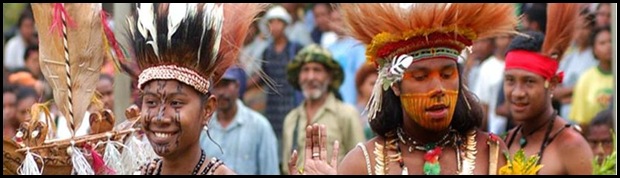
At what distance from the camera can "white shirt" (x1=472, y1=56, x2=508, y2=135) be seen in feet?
37.6

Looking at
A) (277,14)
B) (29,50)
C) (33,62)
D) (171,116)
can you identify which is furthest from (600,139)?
(29,50)

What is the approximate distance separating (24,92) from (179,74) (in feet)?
14.7

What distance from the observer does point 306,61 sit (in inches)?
431

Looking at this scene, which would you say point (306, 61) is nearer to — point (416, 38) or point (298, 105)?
point (298, 105)

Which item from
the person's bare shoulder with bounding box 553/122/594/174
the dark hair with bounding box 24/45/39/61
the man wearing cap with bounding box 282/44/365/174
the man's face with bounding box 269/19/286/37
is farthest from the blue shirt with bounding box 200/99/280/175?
the person's bare shoulder with bounding box 553/122/594/174

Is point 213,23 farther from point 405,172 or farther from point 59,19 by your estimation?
point 405,172

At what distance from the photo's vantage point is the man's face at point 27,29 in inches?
521

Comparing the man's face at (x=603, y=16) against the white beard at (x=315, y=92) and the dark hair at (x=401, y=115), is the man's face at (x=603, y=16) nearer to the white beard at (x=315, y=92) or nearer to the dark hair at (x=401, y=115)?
the white beard at (x=315, y=92)

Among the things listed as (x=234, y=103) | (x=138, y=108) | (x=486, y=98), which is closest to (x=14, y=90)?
(x=234, y=103)

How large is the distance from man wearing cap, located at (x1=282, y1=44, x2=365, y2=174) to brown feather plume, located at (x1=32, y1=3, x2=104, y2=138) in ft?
11.9

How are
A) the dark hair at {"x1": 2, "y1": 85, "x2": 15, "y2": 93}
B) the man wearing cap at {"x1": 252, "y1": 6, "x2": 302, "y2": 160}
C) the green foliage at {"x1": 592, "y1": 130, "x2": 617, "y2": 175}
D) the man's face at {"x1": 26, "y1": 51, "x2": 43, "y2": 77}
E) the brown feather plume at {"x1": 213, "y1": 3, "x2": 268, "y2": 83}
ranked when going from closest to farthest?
the brown feather plume at {"x1": 213, "y1": 3, "x2": 268, "y2": 83} < the green foliage at {"x1": 592, "y1": 130, "x2": 617, "y2": 175} < the dark hair at {"x1": 2, "y1": 85, "x2": 15, "y2": 93} < the man wearing cap at {"x1": 252, "y1": 6, "x2": 302, "y2": 160} < the man's face at {"x1": 26, "y1": 51, "x2": 43, "y2": 77}

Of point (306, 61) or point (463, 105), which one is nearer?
point (463, 105)

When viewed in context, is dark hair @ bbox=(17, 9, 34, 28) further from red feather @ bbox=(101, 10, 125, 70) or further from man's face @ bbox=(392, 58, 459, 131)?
man's face @ bbox=(392, 58, 459, 131)

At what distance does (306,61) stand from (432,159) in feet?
13.2
